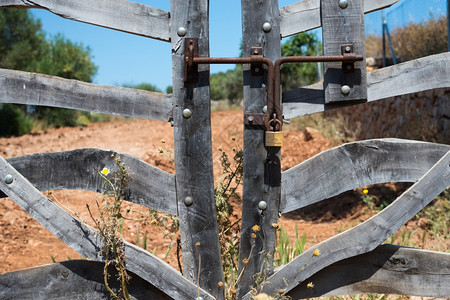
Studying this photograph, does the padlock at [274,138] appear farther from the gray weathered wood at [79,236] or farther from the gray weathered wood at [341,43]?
the gray weathered wood at [79,236]

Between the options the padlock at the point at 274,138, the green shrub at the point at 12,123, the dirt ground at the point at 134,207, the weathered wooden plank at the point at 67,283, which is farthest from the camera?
the green shrub at the point at 12,123

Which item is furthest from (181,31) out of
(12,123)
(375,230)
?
(12,123)

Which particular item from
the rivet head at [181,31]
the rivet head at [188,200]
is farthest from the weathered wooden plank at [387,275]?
the rivet head at [181,31]

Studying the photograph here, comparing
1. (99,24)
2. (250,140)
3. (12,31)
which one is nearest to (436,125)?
(250,140)

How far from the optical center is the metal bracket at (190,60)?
193 centimetres

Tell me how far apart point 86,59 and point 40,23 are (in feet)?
6.72

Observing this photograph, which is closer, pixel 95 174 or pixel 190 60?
pixel 190 60

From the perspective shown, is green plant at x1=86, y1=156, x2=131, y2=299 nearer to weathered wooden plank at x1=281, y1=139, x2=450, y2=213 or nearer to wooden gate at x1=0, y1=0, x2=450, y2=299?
wooden gate at x1=0, y1=0, x2=450, y2=299

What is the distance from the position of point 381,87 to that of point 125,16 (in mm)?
1107

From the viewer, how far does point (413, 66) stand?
200 cm

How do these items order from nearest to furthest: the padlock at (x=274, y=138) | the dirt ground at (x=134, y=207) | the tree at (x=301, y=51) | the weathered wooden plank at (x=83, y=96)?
1. the padlock at (x=274, y=138)
2. the weathered wooden plank at (x=83, y=96)
3. the dirt ground at (x=134, y=207)
4. the tree at (x=301, y=51)

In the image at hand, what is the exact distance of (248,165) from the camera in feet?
6.59

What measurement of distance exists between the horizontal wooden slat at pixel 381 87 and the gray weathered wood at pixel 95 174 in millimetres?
605

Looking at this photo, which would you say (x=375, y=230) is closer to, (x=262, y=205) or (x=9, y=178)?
(x=262, y=205)
